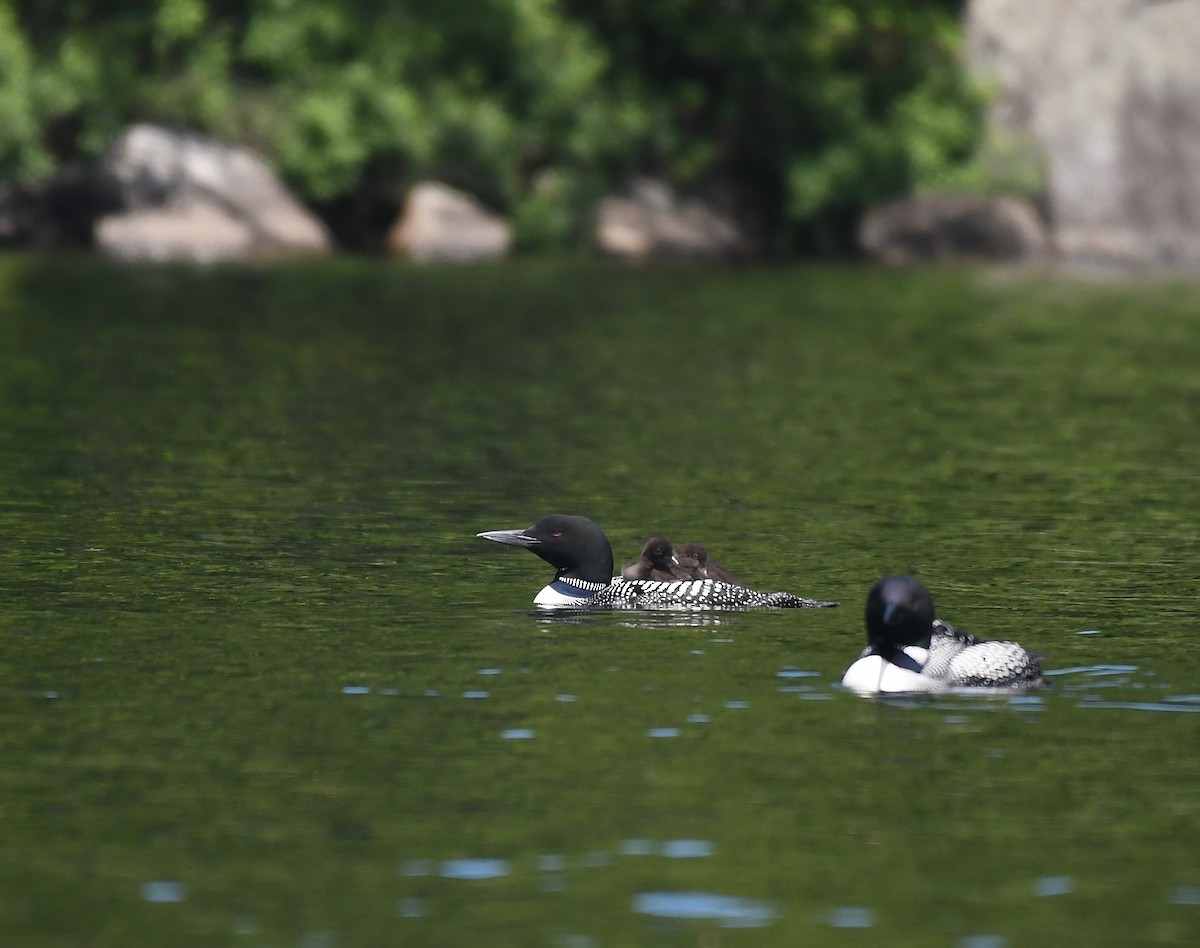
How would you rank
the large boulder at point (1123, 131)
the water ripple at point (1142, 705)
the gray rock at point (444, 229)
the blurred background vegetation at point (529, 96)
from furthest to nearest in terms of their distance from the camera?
the large boulder at point (1123, 131)
the gray rock at point (444, 229)
the blurred background vegetation at point (529, 96)
the water ripple at point (1142, 705)

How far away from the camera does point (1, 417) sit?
23859 mm

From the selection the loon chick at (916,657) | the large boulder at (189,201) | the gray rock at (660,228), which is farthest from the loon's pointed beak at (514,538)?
the gray rock at (660,228)

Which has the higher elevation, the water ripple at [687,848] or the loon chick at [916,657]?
the loon chick at [916,657]

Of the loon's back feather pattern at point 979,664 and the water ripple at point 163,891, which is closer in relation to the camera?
the water ripple at point 163,891

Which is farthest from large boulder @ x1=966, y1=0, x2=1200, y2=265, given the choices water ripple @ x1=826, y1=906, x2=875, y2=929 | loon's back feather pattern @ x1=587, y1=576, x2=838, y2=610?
water ripple @ x1=826, y1=906, x2=875, y2=929

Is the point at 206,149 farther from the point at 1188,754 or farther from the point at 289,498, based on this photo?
the point at 1188,754

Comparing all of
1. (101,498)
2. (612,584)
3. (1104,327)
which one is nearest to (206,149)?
(1104,327)

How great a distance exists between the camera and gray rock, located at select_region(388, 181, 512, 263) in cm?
5319

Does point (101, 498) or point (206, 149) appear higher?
point (206, 149)

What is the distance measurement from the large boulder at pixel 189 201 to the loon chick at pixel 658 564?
3558cm

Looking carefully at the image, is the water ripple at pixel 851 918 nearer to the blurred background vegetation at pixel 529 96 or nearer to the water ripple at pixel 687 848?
the water ripple at pixel 687 848

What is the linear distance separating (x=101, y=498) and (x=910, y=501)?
6363 millimetres

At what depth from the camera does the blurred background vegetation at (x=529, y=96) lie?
52.4 m

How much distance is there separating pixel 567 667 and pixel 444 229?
135 feet
